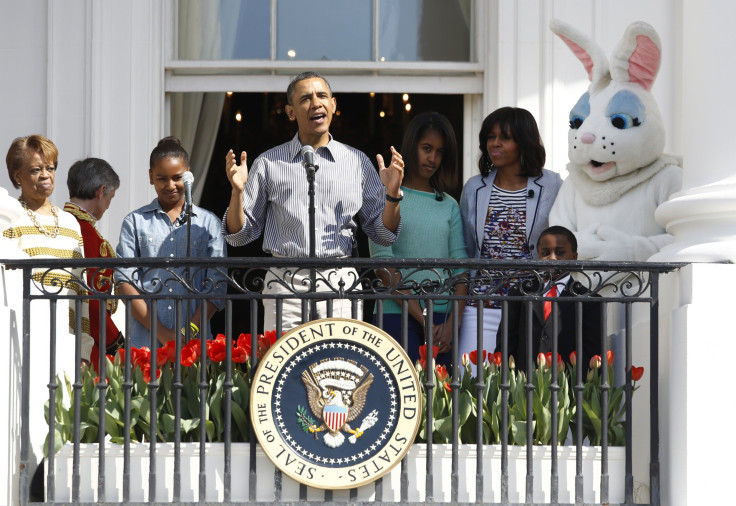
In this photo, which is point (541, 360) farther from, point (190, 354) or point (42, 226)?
point (42, 226)

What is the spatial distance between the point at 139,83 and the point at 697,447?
4.38 metres

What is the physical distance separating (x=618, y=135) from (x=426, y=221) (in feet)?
3.40

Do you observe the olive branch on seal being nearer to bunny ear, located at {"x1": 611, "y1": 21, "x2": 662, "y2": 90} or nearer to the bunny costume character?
the bunny costume character

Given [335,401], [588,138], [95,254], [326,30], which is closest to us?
[335,401]

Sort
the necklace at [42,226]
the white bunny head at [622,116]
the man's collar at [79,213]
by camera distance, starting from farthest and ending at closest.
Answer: the man's collar at [79,213] < the white bunny head at [622,116] < the necklace at [42,226]

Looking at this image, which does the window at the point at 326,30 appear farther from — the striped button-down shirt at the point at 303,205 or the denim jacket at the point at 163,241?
the striped button-down shirt at the point at 303,205

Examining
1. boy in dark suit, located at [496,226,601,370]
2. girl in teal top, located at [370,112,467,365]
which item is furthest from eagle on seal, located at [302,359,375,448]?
girl in teal top, located at [370,112,467,365]

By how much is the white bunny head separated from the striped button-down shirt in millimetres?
1036

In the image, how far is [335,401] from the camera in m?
5.59

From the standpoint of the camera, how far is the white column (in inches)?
226

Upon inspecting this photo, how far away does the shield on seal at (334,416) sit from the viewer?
5.58 metres

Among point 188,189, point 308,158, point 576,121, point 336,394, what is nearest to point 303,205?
point 188,189

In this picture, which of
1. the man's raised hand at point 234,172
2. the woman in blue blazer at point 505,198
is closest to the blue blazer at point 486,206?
the woman in blue blazer at point 505,198

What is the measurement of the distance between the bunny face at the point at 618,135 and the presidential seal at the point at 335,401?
1.75 metres
